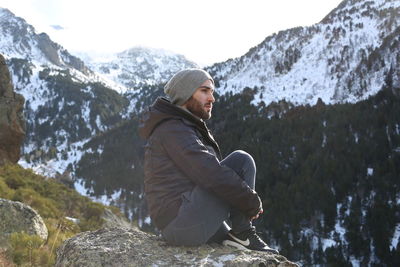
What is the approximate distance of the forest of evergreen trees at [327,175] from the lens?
187 feet

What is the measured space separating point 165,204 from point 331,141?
270 feet

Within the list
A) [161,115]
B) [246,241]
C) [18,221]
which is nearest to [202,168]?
[161,115]

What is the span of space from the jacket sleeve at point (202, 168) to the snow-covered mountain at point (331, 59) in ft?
308

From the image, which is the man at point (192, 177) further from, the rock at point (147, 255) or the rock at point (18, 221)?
the rock at point (18, 221)

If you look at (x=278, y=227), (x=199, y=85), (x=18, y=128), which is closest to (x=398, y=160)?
(x=278, y=227)

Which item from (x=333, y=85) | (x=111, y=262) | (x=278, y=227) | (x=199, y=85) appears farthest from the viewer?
(x=333, y=85)

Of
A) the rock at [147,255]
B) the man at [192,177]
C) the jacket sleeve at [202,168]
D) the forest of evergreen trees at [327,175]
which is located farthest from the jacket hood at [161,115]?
the forest of evergreen trees at [327,175]

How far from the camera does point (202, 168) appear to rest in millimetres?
3207

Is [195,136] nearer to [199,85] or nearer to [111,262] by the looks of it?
[199,85]

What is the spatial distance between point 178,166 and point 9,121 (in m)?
17.5

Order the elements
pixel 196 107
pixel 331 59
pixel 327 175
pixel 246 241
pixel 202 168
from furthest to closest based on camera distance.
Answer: pixel 331 59, pixel 327 175, pixel 196 107, pixel 246 241, pixel 202 168

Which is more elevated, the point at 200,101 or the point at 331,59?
the point at 331,59

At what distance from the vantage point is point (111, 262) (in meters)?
3.10

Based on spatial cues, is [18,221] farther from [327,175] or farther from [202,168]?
[327,175]
